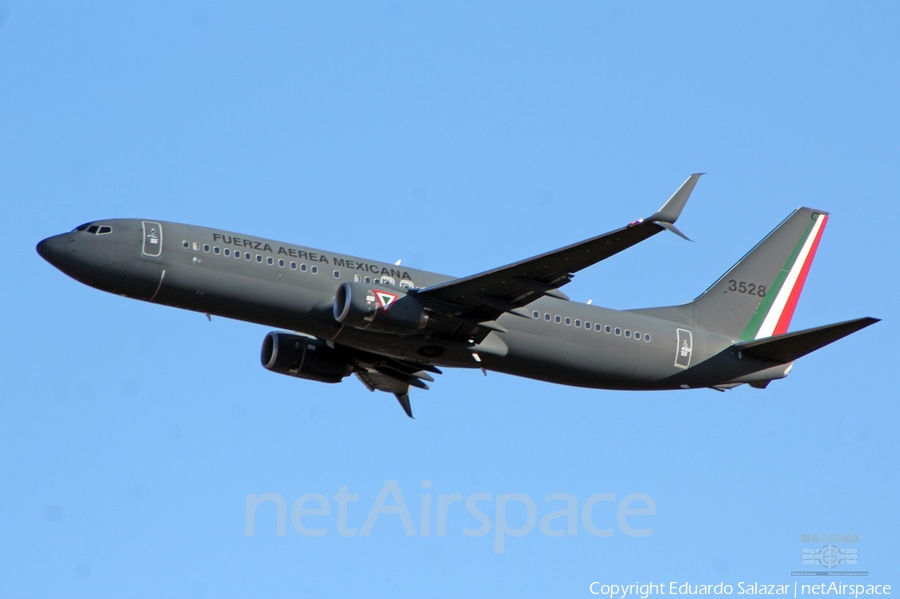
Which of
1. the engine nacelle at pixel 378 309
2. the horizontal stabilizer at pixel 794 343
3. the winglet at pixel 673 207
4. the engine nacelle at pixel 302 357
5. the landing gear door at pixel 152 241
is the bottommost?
the engine nacelle at pixel 302 357

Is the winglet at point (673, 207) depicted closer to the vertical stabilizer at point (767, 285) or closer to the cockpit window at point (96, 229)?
the vertical stabilizer at point (767, 285)

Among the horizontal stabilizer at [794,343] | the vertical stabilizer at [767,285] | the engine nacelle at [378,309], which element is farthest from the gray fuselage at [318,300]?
the vertical stabilizer at [767,285]

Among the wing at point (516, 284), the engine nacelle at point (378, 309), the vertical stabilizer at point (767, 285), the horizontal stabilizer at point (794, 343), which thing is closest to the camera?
the wing at point (516, 284)

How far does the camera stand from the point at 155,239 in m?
37.3

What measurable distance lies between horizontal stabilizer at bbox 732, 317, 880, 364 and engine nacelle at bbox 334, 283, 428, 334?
1258cm

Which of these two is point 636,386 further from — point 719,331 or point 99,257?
point 99,257

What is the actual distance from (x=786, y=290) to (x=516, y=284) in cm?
1492

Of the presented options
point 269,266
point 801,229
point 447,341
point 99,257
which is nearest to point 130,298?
point 99,257

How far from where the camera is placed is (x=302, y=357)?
4306 centimetres

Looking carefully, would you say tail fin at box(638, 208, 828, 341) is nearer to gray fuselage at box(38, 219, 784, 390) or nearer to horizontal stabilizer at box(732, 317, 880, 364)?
horizontal stabilizer at box(732, 317, 880, 364)

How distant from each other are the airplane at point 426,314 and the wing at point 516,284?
0.14 feet

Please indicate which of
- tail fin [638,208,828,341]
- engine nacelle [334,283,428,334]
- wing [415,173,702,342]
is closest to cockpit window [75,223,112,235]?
engine nacelle [334,283,428,334]

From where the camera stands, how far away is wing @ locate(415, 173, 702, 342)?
3366 cm

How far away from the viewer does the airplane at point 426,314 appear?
3700 centimetres
